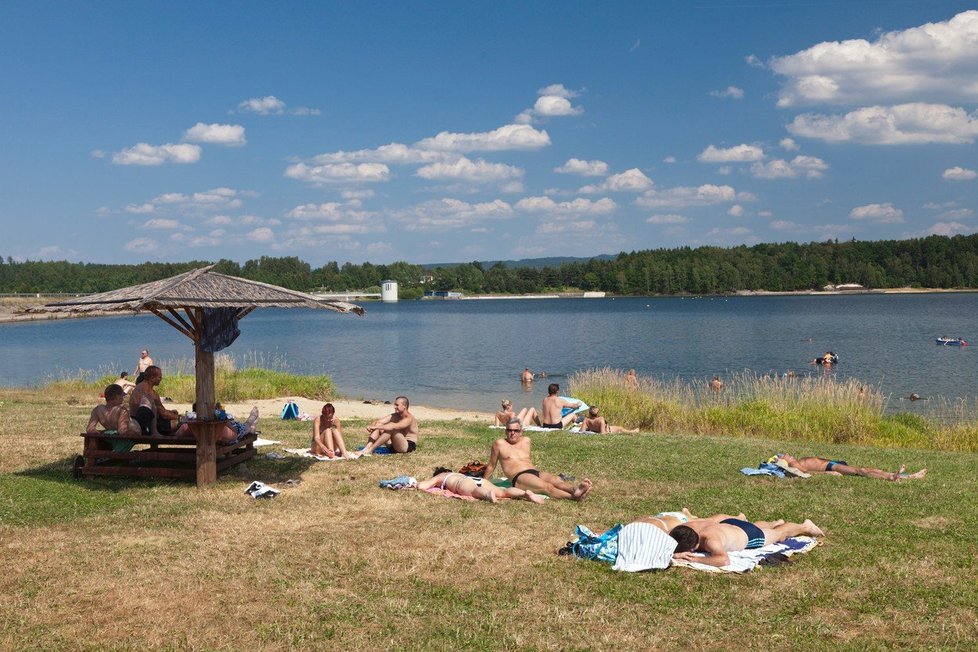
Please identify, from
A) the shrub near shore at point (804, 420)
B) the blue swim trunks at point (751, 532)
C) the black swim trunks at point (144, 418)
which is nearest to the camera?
the blue swim trunks at point (751, 532)

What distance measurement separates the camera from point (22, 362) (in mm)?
47000

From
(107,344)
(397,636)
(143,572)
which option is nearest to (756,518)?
(397,636)

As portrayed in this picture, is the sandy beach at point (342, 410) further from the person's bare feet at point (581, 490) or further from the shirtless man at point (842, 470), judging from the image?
the person's bare feet at point (581, 490)

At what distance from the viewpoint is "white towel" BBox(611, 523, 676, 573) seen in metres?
6.64

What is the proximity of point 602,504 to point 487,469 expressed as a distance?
4.68 feet

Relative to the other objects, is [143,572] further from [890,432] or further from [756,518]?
[890,432]

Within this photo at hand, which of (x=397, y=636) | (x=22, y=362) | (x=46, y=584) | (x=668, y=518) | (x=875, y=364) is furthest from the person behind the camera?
(x=22, y=362)

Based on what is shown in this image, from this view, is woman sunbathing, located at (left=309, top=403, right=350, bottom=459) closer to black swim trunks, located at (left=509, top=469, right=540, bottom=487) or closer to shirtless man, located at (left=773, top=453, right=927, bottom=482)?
black swim trunks, located at (left=509, top=469, right=540, bottom=487)

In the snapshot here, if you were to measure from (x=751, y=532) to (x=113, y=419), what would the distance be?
7726mm

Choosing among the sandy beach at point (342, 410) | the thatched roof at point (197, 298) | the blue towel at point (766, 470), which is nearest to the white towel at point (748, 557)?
the blue towel at point (766, 470)

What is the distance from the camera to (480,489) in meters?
9.06

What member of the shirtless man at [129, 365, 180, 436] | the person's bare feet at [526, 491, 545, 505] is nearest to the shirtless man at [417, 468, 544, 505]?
the person's bare feet at [526, 491, 545, 505]

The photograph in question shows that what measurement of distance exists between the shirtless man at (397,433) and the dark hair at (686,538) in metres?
6.00

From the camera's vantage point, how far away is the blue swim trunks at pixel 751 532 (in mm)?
7043
